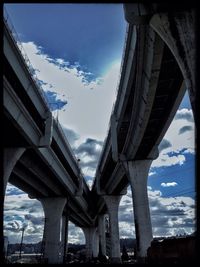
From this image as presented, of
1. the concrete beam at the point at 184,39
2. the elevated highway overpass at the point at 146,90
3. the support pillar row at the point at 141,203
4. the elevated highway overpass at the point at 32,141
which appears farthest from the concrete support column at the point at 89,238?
the concrete beam at the point at 184,39

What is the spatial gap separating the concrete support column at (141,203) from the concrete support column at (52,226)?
21.4m

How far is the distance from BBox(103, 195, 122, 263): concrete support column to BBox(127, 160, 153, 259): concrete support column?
23.1 m

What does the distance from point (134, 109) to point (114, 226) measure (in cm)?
3882

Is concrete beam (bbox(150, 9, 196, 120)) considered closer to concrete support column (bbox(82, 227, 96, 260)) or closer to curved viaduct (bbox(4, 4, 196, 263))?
curved viaduct (bbox(4, 4, 196, 263))

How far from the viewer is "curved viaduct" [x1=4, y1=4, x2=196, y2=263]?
12766mm

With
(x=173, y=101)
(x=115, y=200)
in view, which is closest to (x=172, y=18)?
(x=173, y=101)

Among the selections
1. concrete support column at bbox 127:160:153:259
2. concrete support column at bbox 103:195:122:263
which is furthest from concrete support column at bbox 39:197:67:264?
concrete support column at bbox 127:160:153:259

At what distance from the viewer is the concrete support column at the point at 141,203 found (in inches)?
1344

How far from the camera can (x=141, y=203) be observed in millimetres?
35938

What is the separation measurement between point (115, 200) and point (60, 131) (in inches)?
1184

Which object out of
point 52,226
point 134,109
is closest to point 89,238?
point 52,226

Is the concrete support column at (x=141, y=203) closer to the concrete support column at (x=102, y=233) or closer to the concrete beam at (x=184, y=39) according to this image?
the concrete beam at (x=184, y=39)

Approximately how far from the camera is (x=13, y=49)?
21.6 metres

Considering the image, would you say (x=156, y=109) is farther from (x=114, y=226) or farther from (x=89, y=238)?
(x=89, y=238)
